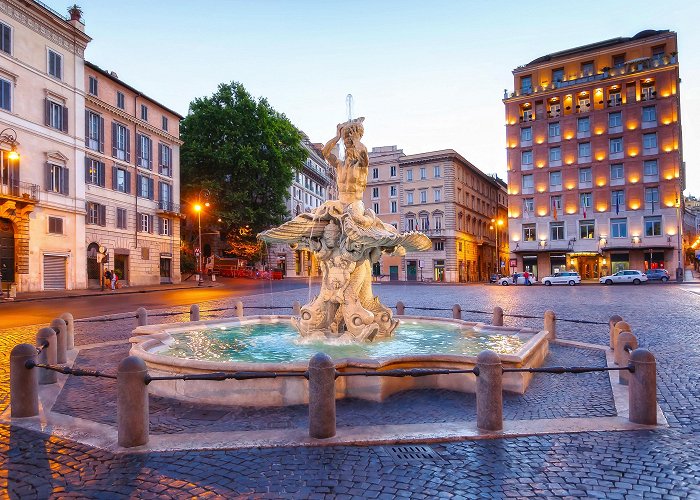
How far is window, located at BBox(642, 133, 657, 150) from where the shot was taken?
1950 inches

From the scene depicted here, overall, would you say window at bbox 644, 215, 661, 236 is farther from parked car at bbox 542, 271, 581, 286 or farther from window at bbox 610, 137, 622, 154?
parked car at bbox 542, 271, 581, 286

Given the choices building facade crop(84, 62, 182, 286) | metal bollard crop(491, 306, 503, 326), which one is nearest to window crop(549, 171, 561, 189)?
building facade crop(84, 62, 182, 286)

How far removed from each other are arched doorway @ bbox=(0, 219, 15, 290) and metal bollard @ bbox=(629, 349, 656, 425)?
31.8 m

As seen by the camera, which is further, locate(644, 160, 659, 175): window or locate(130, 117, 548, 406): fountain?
locate(644, 160, 659, 175): window

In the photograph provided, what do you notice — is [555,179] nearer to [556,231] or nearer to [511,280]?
[556,231]

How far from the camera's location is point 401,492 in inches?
153

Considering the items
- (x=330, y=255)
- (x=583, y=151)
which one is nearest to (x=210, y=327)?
(x=330, y=255)

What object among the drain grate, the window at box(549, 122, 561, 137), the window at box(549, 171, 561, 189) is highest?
the window at box(549, 122, 561, 137)

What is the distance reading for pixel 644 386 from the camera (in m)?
5.33

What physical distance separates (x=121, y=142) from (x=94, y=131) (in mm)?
2784

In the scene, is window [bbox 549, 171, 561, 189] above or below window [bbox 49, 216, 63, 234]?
above

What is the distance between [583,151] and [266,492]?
5712 cm

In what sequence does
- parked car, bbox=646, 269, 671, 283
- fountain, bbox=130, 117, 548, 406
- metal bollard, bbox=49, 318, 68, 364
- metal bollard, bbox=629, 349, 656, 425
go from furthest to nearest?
parked car, bbox=646, 269, 671, 283, metal bollard, bbox=49, 318, 68, 364, fountain, bbox=130, 117, 548, 406, metal bollard, bbox=629, 349, 656, 425

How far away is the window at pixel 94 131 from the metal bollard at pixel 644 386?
3732cm
